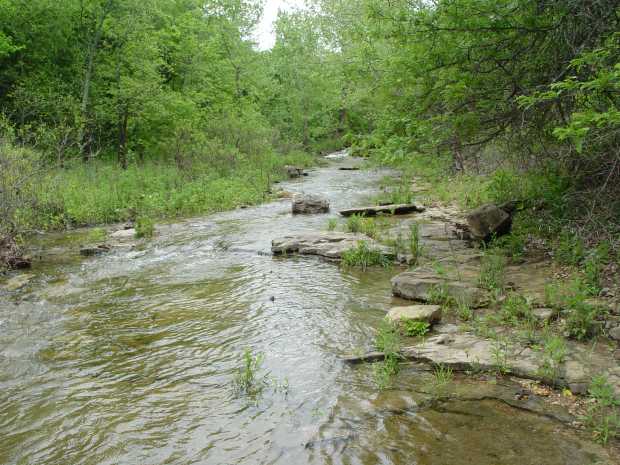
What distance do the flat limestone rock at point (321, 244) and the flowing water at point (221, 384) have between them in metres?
0.68

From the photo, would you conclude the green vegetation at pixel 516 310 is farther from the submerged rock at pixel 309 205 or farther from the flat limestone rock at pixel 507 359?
the submerged rock at pixel 309 205

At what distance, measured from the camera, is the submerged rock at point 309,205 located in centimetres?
1540

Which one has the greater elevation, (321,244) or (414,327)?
(321,244)

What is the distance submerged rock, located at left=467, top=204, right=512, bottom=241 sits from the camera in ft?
29.2

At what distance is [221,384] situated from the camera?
503cm

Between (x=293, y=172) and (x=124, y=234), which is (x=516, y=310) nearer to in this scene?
(x=124, y=234)

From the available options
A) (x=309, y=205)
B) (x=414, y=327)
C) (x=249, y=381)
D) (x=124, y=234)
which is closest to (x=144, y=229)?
(x=124, y=234)

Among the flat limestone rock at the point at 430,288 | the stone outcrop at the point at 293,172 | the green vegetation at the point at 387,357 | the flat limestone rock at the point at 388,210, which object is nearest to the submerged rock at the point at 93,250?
the flat limestone rock at the point at 388,210

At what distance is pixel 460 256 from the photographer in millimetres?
8461

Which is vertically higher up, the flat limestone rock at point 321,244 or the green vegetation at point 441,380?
the flat limestone rock at point 321,244

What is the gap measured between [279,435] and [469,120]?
18.1 ft

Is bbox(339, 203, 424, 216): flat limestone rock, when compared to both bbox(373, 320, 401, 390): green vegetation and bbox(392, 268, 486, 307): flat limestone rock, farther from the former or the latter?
bbox(373, 320, 401, 390): green vegetation

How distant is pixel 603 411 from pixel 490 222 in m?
5.38

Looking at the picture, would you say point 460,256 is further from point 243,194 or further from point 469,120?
point 243,194
